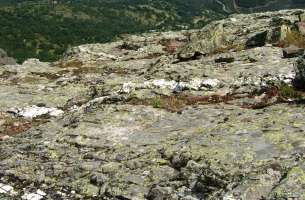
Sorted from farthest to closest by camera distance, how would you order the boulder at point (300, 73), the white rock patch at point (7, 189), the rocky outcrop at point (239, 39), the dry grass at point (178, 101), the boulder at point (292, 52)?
the rocky outcrop at point (239, 39) → the boulder at point (292, 52) → the dry grass at point (178, 101) → the boulder at point (300, 73) → the white rock patch at point (7, 189)

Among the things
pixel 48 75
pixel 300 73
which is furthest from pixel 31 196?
pixel 48 75

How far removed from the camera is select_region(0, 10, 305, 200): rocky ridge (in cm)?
1727

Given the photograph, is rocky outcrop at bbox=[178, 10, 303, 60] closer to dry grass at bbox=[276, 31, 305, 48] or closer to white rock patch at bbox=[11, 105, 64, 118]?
dry grass at bbox=[276, 31, 305, 48]

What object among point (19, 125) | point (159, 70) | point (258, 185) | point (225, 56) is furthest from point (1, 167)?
point (225, 56)

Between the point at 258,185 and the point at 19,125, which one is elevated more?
the point at 258,185

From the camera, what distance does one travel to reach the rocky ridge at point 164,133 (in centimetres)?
1727

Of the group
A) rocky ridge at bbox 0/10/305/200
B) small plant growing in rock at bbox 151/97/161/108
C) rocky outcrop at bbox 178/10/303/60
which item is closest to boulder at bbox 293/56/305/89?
rocky ridge at bbox 0/10/305/200

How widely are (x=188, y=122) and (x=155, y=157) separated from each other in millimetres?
3600

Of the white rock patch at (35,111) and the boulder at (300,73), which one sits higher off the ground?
the boulder at (300,73)

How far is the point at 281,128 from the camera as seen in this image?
770 inches

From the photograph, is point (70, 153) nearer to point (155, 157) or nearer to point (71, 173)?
point (71, 173)

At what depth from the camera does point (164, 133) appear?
21766mm

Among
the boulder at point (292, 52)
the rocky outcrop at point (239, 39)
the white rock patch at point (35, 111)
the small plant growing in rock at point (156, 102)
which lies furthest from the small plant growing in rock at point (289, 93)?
the rocky outcrop at point (239, 39)

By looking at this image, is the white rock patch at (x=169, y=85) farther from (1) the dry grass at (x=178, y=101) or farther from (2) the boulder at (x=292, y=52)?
(2) the boulder at (x=292, y=52)
